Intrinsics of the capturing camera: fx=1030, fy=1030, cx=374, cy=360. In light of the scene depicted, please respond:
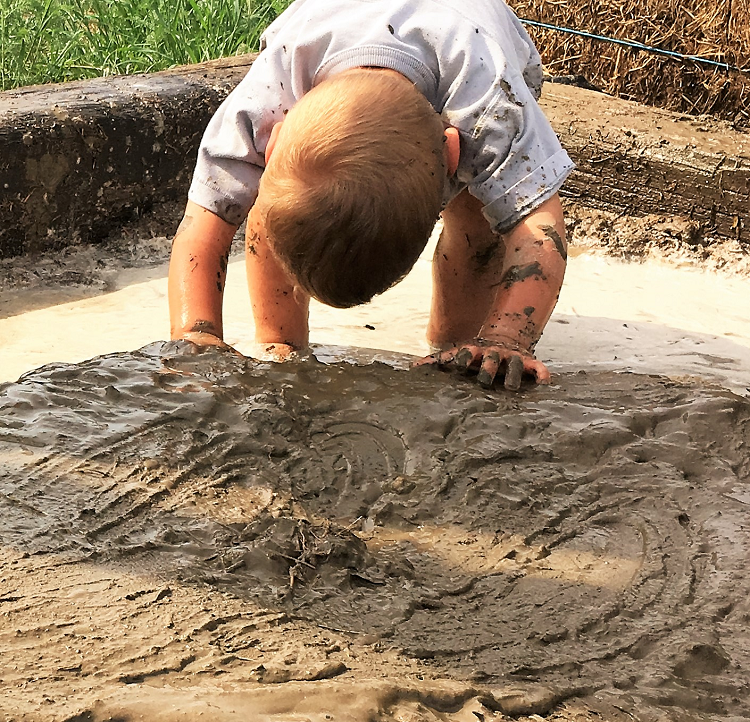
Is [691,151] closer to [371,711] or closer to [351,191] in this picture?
[351,191]

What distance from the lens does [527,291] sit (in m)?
2.35

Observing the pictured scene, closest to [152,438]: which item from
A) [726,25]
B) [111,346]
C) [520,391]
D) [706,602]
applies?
[520,391]

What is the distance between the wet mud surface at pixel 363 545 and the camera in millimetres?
1266

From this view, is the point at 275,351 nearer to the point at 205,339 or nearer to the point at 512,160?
the point at 205,339

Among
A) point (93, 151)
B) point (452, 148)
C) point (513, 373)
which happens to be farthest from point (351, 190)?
point (93, 151)

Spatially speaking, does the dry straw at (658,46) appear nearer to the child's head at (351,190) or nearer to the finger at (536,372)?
the finger at (536,372)

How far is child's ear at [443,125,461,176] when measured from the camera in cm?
216

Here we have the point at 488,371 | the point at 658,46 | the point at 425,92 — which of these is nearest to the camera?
the point at 488,371

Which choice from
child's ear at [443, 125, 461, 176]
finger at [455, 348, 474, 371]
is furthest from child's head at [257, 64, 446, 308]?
finger at [455, 348, 474, 371]

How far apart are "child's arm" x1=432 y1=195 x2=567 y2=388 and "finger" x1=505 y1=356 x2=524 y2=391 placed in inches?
1.5

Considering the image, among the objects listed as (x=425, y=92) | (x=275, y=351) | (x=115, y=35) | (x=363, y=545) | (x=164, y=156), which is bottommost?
(x=275, y=351)

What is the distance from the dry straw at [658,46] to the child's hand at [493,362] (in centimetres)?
298

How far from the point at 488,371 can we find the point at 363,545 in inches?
25.9

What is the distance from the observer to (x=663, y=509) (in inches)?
69.7
